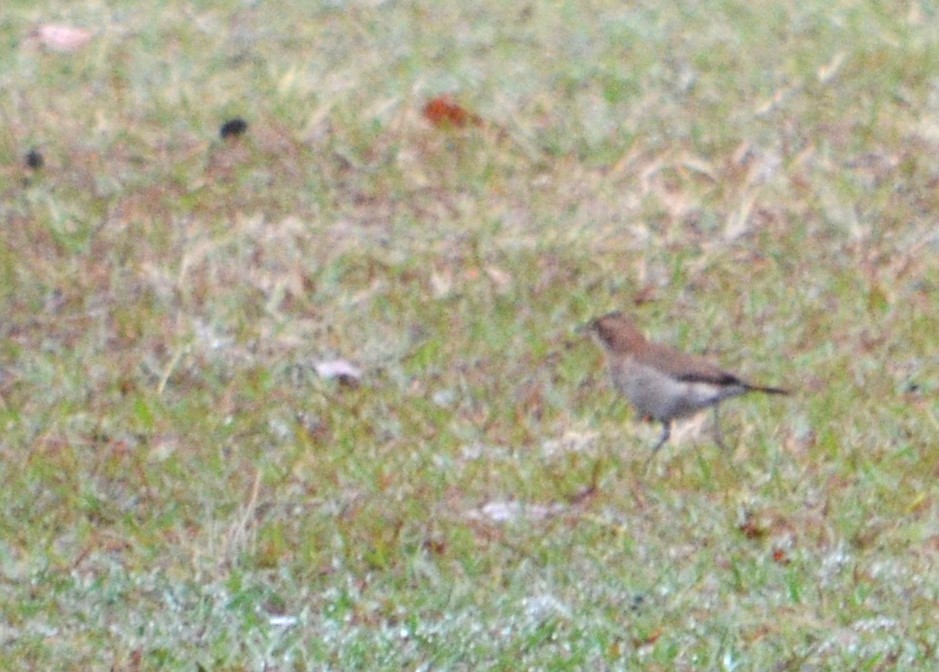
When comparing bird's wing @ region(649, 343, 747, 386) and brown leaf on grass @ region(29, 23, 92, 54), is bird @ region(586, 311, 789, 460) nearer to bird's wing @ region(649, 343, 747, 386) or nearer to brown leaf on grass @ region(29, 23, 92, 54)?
bird's wing @ region(649, 343, 747, 386)

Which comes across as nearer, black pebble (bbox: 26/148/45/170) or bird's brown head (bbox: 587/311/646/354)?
bird's brown head (bbox: 587/311/646/354)

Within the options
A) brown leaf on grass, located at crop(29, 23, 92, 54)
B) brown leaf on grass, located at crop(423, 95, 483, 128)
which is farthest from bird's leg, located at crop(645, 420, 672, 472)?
brown leaf on grass, located at crop(29, 23, 92, 54)

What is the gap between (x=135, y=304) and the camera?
7656 mm

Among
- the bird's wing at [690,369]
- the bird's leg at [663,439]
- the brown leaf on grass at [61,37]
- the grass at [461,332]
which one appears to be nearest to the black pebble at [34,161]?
the grass at [461,332]

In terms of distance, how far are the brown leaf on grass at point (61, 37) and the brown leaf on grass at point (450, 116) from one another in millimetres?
1779

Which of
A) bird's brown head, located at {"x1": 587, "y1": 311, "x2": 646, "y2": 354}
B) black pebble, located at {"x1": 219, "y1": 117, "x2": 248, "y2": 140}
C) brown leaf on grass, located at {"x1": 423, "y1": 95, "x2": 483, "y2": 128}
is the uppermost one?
bird's brown head, located at {"x1": 587, "y1": 311, "x2": 646, "y2": 354}

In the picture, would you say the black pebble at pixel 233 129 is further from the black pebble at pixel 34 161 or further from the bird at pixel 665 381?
the bird at pixel 665 381

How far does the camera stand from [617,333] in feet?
22.8

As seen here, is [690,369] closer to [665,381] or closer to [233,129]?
[665,381]

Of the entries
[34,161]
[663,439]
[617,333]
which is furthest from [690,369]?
[34,161]

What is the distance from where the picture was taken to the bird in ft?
21.1

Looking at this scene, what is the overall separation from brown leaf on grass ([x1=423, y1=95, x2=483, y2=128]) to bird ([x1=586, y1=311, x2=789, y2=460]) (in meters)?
2.05

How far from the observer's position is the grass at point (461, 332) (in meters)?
5.29

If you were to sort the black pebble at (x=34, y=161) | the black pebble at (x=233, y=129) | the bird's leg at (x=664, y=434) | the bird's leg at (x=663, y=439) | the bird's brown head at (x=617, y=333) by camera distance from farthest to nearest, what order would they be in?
1. the black pebble at (x=233, y=129)
2. the black pebble at (x=34, y=161)
3. the bird's brown head at (x=617, y=333)
4. the bird's leg at (x=664, y=434)
5. the bird's leg at (x=663, y=439)
